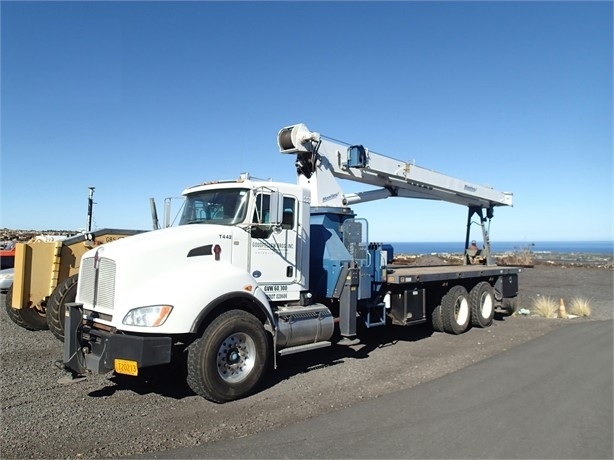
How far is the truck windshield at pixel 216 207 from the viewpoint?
727 cm

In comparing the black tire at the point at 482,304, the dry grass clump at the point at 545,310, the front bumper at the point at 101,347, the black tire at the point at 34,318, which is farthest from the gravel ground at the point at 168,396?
the dry grass clump at the point at 545,310

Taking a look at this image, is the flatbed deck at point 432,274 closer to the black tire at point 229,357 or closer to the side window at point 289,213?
the side window at point 289,213

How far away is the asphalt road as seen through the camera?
15.0 ft

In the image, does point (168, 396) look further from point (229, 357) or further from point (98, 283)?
point (98, 283)

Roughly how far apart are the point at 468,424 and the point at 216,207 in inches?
177

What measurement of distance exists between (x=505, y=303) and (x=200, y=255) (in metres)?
12.0

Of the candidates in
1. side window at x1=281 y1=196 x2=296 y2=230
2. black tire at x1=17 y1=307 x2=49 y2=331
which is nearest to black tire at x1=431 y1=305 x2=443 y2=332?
side window at x1=281 y1=196 x2=296 y2=230

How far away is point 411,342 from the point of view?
10.2 meters

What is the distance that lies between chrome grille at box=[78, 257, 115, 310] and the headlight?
41cm

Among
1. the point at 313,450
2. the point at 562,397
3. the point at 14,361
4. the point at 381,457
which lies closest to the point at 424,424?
the point at 381,457

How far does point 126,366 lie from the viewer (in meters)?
5.70

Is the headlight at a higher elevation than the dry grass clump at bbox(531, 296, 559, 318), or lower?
higher

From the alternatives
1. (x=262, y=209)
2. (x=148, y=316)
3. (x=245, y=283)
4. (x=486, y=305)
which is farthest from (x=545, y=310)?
(x=148, y=316)

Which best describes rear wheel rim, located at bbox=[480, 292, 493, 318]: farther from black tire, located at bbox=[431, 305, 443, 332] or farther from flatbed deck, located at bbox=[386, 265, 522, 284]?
black tire, located at bbox=[431, 305, 443, 332]
